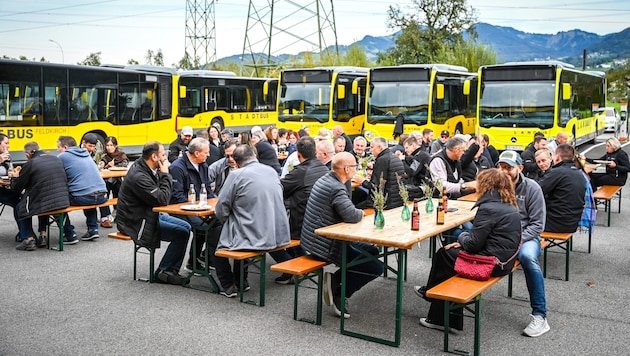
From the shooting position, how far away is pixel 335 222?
22.1 ft

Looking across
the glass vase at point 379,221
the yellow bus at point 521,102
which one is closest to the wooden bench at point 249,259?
the glass vase at point 379,221

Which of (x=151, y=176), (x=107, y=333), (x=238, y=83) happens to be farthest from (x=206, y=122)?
(x=107, y=333)

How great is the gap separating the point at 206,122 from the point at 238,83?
9.18 feet

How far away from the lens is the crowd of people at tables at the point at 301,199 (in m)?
6.39

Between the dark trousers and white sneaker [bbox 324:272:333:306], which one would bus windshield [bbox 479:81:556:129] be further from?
white sneaker [bbox 324:272:333:306]

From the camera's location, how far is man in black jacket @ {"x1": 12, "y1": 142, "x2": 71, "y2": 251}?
30.3 ft

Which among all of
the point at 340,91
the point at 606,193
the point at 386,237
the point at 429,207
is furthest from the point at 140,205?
the point at 340,91

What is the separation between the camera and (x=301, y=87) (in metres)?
22.6

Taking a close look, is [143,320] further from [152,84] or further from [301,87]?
[152,84]

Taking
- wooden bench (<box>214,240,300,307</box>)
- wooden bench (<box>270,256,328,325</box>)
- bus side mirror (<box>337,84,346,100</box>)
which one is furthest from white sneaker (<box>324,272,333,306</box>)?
bus side mirror (<box>337,84,346,100</box>)

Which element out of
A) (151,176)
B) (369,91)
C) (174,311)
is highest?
(369,91)

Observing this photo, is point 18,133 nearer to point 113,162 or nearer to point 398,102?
point 113,162

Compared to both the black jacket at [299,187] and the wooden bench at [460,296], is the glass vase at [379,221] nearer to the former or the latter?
the wooden bench at [460,296]

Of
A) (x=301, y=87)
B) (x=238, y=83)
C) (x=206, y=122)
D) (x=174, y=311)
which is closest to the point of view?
(x=174, y=311)
